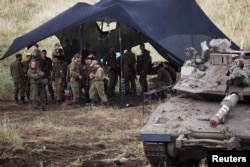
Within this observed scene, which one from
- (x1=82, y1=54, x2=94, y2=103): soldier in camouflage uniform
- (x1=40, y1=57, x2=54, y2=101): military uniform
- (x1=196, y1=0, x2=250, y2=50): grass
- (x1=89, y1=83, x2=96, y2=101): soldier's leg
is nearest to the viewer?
(x1=89, y1=83, x2=96, y2=101): soldier's leg

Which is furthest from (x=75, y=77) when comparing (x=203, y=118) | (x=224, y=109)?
(x=224, y=109)

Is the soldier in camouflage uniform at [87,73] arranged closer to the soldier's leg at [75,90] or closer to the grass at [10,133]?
the soldier's leg at [75,90]

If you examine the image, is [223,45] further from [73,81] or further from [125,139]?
[73,81]

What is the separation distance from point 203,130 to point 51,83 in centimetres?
987

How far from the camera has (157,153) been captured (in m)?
9.59

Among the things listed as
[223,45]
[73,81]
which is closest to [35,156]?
[223,45]

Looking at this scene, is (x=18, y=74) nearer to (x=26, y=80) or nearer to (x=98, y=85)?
(x=26, y=80)

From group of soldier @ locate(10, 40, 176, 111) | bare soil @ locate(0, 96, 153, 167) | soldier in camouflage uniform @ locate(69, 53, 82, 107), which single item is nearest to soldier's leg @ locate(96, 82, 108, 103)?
group of soldier @ locate(10, 40, 176, 111)

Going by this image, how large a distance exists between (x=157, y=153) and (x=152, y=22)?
8.67 metres

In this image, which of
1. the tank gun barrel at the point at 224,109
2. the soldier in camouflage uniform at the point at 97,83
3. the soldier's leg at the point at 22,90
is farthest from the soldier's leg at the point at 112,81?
the tank gun barrel at the point at 224,109

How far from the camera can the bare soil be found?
11.3 meters

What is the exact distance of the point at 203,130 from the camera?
9.34 meters

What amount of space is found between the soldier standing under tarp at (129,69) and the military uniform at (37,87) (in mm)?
2766

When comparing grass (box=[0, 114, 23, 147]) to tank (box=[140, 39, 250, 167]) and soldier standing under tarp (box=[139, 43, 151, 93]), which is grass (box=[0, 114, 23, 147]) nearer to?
tank (box=[140, 39, 250, 167])
